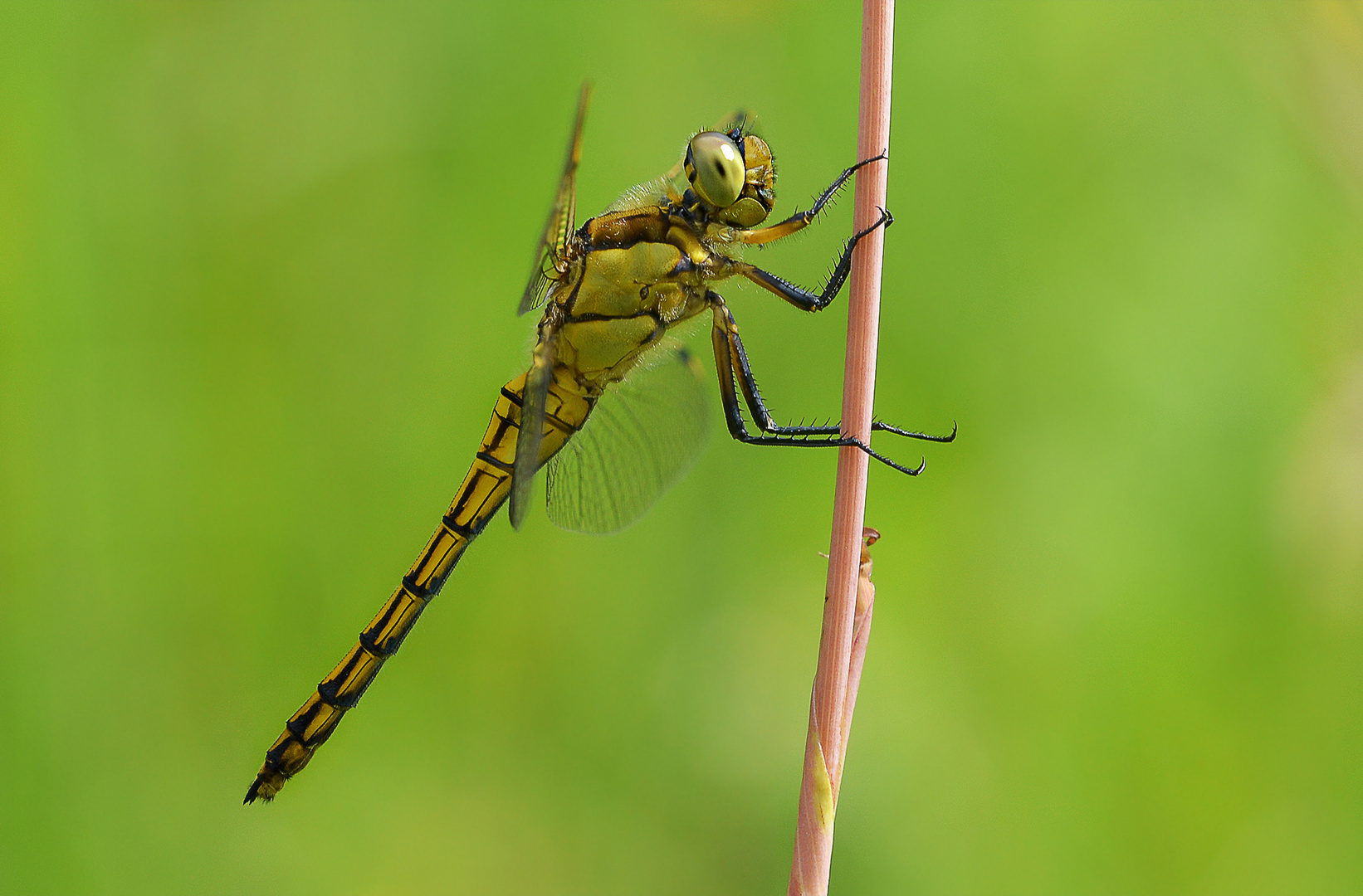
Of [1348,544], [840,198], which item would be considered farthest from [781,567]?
[1348,544]

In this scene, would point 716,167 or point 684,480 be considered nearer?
point 716,167

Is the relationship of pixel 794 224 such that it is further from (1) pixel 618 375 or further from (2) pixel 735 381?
(1) pixel 618 375

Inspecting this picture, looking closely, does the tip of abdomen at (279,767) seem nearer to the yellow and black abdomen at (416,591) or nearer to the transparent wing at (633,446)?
the yellow and black abdomen at (416,591)

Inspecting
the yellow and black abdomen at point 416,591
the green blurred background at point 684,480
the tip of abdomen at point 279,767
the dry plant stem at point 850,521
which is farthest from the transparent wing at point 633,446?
the dry plant stem at point 850,521

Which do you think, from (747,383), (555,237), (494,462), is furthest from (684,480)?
(555,237)

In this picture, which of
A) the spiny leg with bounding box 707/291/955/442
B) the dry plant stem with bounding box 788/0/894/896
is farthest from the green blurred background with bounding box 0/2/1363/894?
the dry plant stem with bounding box 788/0/894/896

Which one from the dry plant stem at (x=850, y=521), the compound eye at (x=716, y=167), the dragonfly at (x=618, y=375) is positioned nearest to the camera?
the dry plant stem at (x=850, y=521)

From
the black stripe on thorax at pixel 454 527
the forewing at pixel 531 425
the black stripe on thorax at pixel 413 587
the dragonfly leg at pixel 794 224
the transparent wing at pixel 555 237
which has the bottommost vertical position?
the black stripe on thorax at pixel 413 587
